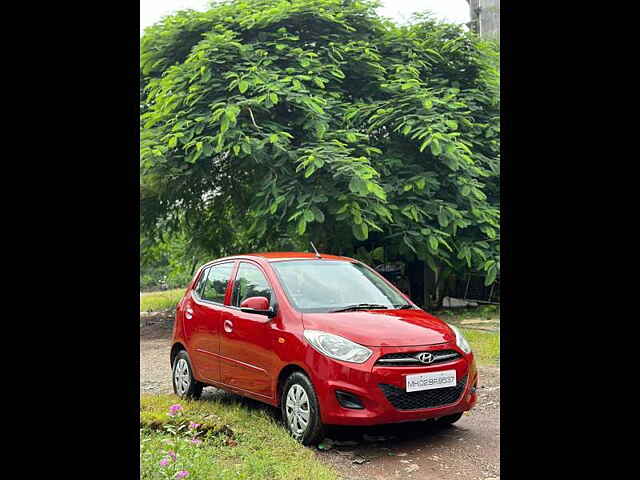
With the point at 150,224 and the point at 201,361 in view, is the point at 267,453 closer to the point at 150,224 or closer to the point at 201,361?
the point at 201,361

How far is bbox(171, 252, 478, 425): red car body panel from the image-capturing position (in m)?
5.54

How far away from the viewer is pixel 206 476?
468 centimetres

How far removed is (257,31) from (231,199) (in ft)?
13.2

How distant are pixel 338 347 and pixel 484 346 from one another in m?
6.63

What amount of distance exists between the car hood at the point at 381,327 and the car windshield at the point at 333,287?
0.24 meters

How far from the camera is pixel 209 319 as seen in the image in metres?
7.19

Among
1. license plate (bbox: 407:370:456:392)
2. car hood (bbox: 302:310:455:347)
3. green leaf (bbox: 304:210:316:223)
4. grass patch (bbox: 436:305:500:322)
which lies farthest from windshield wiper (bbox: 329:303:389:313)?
grass patch (bbox: 436:305:500:322)

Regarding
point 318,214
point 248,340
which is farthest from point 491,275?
point 248,340

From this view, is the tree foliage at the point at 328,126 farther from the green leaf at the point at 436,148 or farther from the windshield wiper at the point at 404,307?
the windshield wiper at the point at 404,307

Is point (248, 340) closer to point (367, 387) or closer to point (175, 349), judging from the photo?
point (367, 387)

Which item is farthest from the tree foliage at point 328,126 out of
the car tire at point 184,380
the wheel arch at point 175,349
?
the car tire at point 184,380

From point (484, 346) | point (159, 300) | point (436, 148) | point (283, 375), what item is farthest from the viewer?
point (159, 300)

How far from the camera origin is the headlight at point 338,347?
5609 mm
